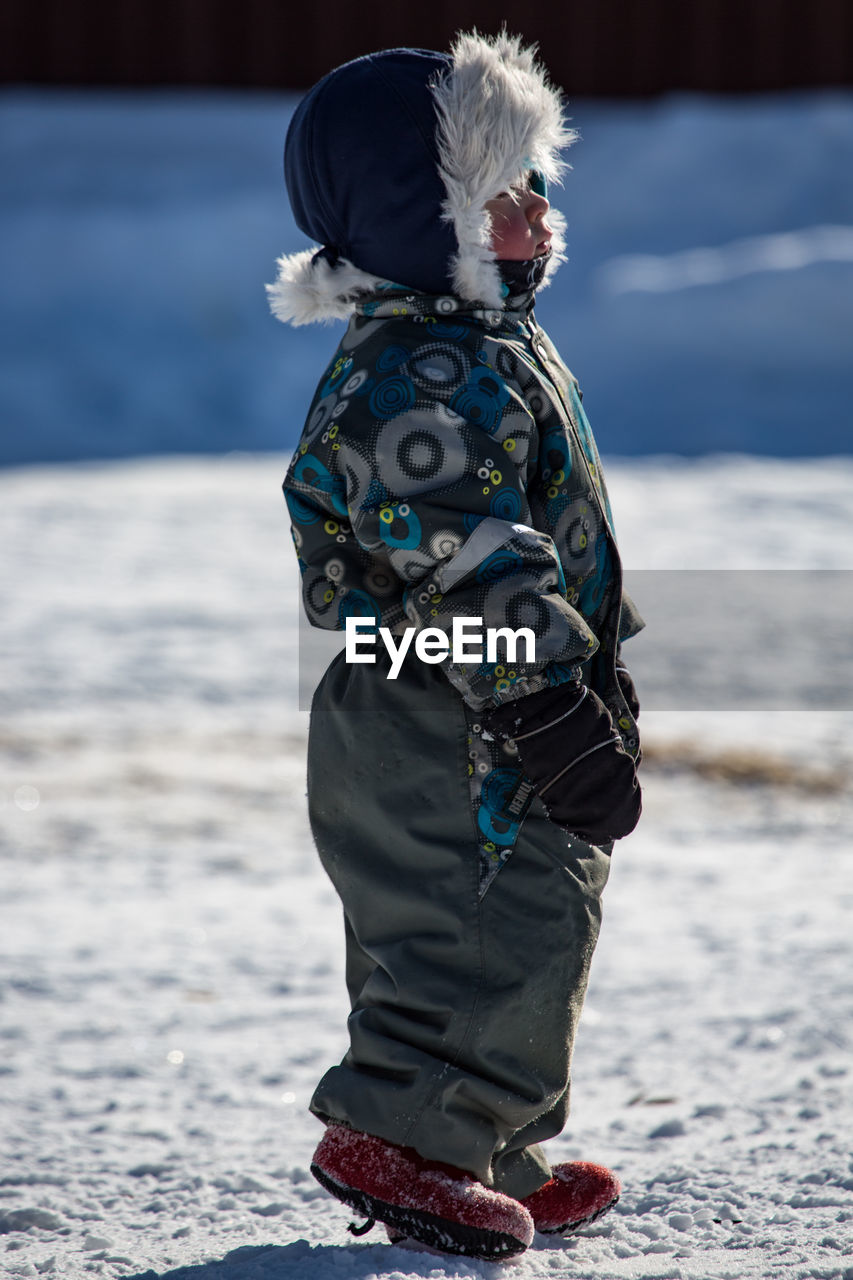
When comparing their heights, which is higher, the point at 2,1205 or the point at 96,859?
the point at 2,1205

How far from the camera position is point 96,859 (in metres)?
3.20

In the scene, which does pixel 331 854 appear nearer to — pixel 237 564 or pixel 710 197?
pixel 237 564

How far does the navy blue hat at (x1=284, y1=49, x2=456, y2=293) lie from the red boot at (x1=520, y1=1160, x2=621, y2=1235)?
101cm

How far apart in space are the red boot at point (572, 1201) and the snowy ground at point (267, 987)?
0.09 ft

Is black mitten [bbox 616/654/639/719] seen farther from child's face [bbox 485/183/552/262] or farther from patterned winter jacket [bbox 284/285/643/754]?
child's face [bbox 485/183/552/262]

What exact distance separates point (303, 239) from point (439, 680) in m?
9.62

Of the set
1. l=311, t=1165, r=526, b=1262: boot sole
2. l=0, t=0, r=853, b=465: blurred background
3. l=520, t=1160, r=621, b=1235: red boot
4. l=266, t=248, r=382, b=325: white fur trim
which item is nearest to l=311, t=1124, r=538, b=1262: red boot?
l=311, t=1165, r=526, b=1262: boot sole

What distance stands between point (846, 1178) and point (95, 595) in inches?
165

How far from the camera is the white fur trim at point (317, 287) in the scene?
60.4 inches

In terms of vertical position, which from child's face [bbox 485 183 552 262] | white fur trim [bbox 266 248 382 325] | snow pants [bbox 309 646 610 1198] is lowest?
snow pants [bbox 309 646 610 1198]

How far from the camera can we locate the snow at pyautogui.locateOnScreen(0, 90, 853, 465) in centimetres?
909

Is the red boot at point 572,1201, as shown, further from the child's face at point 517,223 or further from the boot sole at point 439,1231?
the child's face at point 517,223

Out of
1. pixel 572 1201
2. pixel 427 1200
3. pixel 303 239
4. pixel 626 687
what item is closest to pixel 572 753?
pixel 626 687

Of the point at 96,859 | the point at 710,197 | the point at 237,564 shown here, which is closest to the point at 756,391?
the point at 710,197
